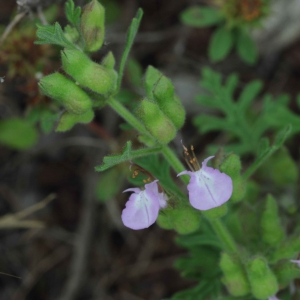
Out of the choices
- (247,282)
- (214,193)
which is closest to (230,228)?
(247,282)

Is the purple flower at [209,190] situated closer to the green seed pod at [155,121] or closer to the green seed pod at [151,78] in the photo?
the green seed pod at [155,121]

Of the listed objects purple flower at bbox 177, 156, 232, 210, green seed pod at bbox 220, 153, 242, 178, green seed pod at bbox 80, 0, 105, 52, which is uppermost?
green seed pod at bbox 80, 0, 105, 52

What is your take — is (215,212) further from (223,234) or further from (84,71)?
(84,71)

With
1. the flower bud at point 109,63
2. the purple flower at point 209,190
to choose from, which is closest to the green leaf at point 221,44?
the flower bud at point 109,63

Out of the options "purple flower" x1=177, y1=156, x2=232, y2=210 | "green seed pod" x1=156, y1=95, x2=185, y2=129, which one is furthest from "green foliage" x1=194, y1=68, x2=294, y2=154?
"purple flower" x1=177, y1=156, x2=232, y2=210

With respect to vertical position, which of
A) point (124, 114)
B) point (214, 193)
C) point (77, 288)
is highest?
point (124, 114)

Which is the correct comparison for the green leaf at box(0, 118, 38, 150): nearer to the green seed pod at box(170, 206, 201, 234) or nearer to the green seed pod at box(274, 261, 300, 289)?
the green seed pod at box(170, 206, 201, 234)

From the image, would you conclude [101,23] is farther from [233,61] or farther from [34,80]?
[233,61]
